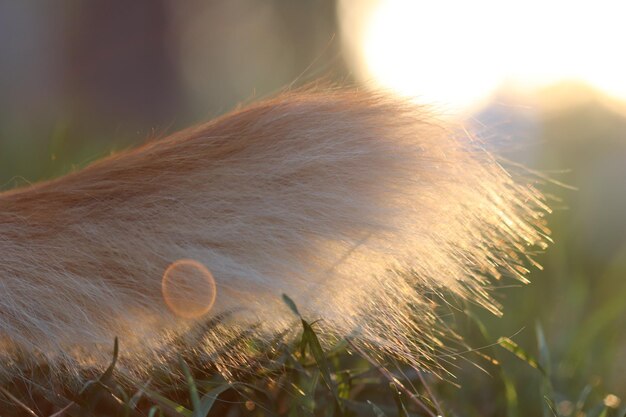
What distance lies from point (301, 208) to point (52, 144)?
1.13m

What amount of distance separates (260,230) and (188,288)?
0.07m

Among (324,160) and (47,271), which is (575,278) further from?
(47,271)

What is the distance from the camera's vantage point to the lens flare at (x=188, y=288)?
56 centimetres

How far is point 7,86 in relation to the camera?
8.52ft

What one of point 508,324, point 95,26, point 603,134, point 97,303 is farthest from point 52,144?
point 95,26

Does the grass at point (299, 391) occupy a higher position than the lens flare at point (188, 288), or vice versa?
the lens flare at point (188, 288)

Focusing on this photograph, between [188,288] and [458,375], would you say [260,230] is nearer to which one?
[188,288]

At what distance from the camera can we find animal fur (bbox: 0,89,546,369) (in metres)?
0.57

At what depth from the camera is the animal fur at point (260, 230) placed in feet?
1.87

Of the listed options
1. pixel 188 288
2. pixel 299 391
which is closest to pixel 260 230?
pixel 188 288

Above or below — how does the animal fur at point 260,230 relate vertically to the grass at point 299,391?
above

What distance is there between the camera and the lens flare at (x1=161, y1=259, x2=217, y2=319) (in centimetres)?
56

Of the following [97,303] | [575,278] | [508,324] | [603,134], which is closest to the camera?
[97,303]

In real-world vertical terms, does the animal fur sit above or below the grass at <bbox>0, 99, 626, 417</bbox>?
above
